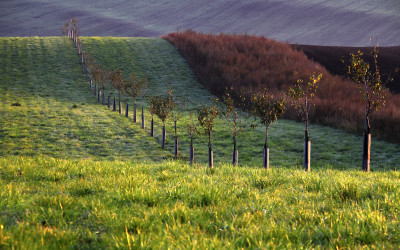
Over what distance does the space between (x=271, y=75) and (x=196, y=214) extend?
4561 centimetres

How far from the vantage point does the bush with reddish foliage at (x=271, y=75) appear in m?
32.3

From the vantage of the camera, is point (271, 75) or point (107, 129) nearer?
point (107, 129)

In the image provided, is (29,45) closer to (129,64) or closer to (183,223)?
(129,64)

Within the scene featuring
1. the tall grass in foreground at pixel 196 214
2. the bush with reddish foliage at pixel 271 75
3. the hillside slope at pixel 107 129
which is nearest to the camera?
the tall grass in foreground at pixel 196 214

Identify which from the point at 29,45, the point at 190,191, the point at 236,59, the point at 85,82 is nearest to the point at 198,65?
the point at 236,59

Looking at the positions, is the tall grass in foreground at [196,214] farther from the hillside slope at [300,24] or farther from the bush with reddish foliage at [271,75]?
the hillside slope at [300,24]

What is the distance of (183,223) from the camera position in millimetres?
5094

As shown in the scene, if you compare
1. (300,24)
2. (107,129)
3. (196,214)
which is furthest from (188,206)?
(300,24)

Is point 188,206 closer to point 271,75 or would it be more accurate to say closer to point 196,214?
point 196,214

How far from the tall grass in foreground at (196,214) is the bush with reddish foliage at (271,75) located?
877 inches

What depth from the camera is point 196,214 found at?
5.30 m

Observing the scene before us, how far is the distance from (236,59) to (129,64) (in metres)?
A: 21.2

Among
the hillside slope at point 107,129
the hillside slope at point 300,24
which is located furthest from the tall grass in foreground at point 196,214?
the hillside slope at point 300,24

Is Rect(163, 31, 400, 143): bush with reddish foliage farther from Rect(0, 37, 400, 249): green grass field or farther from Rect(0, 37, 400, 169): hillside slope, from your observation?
Rect(0, 37, 400, 249): green grass field
